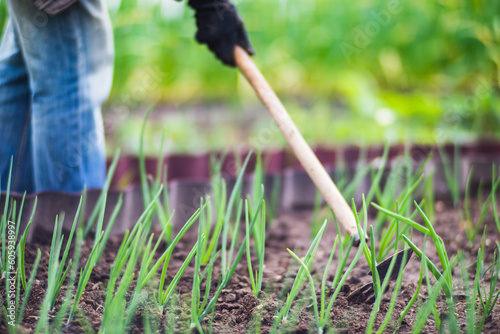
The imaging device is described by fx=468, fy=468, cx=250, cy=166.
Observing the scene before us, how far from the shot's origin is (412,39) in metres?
3.10

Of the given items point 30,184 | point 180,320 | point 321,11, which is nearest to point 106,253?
point 30,184

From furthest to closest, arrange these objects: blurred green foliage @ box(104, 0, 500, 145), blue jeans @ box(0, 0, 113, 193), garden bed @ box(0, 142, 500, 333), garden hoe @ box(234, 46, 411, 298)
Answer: blurred green foliage @ box(104, 0, 500, 145), blue jeans @ box(0, 0, 113, 193), garden hoe @ box(234, 46, 411, 298), garden bed @ box(0, 142, 500, 333)

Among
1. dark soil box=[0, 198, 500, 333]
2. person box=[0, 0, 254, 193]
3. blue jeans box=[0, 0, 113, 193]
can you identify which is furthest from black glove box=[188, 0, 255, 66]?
dark soil box=[0, 198, 500, 333]

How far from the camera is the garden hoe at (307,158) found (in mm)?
1105

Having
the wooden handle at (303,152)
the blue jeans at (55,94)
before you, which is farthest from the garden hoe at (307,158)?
the blue jeans at (55,94)

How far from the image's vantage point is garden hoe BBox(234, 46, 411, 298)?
111 cm

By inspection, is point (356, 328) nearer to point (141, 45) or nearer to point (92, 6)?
point (92, 6)

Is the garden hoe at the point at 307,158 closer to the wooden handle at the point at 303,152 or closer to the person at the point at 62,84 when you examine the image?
the wooden handle at the point at 303,152

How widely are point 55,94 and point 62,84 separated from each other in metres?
0.03

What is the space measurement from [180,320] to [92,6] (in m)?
0.83

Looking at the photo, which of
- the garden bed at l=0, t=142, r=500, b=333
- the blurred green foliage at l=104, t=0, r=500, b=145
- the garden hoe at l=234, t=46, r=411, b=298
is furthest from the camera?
the blurred green foliage at l=104, t=0, r=500, b=145

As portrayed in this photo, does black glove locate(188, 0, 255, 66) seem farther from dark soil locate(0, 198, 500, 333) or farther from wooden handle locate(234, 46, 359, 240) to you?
dark soil locate(0, 198, 500, 333)

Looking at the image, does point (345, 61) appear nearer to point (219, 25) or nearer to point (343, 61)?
point (343, 61)

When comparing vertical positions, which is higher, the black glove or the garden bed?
the black glove
